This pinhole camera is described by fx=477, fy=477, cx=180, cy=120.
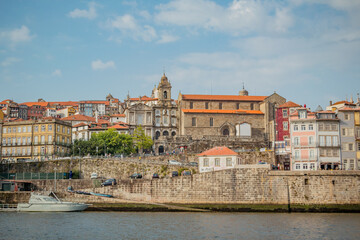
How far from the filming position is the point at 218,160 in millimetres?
58000

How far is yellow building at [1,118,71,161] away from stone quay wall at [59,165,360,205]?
29155 mm

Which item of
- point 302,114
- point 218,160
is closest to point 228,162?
point 218,160

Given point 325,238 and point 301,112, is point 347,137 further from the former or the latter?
point 325,238

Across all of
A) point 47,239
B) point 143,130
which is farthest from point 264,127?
point 47,239

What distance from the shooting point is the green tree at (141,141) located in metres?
85.6

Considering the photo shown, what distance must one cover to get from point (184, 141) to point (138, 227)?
1899 inches

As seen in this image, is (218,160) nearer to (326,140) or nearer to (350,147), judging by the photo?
(326,140)

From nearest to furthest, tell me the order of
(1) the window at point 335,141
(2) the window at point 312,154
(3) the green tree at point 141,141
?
(1) the window at point 335,141
(2) the window at point 312,154
(3) the green tree at point 141,141

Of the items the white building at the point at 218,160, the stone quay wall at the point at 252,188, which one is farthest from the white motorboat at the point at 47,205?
the white building at the point at 218,160

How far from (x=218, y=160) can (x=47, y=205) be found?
67.5 feet

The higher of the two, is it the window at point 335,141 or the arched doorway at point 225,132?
the arched doorway at point 225,132

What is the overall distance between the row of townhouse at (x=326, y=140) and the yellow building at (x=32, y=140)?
39.8 metres

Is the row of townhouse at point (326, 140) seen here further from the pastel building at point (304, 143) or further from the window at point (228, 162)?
the window at point (228, 162)

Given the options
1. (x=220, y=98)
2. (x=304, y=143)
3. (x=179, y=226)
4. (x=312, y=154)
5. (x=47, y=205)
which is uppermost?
(x=220, y=98)
